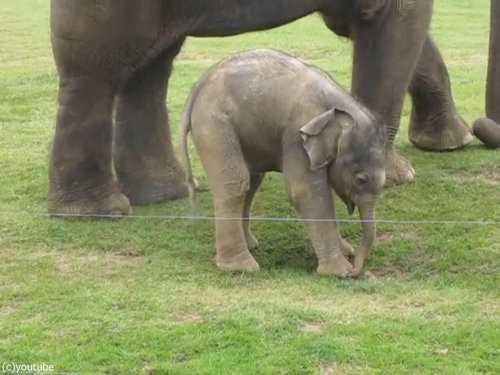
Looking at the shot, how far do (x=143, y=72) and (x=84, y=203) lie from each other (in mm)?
804

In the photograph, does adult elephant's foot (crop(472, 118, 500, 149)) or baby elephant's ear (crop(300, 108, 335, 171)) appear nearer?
baby elephant's ear (crop(300, 108, 335, 171))

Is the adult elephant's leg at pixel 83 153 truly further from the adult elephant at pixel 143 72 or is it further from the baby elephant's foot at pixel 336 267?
the baby elephant's foot at pixel 336 267

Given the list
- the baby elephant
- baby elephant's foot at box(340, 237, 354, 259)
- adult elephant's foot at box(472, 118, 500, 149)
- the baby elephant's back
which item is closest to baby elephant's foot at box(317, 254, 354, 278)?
the baby elephant

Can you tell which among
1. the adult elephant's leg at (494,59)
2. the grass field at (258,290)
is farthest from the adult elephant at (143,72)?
the adult elephant's leg at (494,59)

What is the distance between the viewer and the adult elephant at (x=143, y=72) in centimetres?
531

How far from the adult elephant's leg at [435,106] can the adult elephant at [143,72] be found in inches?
30.2

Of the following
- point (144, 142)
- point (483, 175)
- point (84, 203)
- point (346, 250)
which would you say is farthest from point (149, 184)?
point (483, 175)

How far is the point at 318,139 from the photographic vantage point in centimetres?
466

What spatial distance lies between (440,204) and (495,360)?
2.10m

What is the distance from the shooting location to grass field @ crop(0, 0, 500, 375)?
382 centimetres

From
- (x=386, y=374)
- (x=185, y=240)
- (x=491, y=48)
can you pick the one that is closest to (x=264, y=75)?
(x=185, y=240)

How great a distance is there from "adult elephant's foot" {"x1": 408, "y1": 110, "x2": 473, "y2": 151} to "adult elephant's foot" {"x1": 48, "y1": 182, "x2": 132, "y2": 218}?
222 centimetres

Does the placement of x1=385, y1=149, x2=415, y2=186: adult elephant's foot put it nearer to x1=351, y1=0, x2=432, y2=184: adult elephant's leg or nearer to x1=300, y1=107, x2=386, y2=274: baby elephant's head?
x1=351, y1=0, x2=432, y2=184: adult elephant's leg

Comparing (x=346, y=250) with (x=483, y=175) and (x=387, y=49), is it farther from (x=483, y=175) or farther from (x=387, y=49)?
(x=483, y=175)
